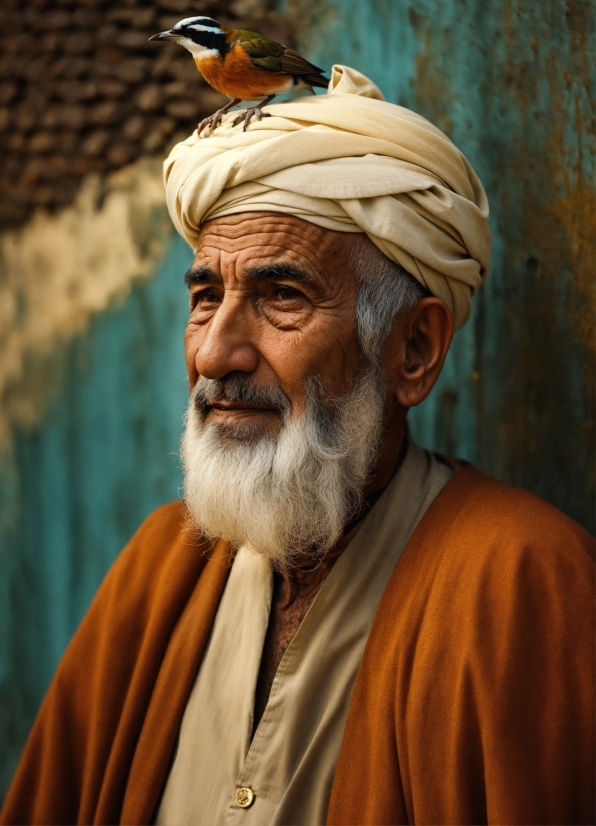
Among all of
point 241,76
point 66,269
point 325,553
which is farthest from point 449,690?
point 66,269

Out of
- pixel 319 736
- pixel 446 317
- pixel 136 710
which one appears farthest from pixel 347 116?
pixel 136 710

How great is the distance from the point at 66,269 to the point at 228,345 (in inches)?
61.9

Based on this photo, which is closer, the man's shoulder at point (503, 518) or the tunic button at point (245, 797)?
the man's shoulder at point (503, 518)

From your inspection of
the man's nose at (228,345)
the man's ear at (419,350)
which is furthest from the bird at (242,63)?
the man's ear at (419,350)

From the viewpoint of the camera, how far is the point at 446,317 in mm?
2170

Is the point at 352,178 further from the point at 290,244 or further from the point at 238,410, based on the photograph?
the point at 238,410

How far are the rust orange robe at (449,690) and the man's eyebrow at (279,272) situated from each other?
642mm

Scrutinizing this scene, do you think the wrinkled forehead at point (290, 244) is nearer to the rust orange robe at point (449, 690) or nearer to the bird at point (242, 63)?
the bird at point (242, 63)

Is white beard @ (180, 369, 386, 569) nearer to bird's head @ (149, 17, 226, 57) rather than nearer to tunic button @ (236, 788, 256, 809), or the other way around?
tunic button @ (236, 788, 256, 809)

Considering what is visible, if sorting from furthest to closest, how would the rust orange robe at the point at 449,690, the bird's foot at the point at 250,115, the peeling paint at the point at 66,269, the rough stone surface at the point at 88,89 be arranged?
the peeling paint at the point at 66,269
the rough stone surface at the point at 88,89
the bird's foot at the point at 250,115
the rust orange robe at the point at 449,690

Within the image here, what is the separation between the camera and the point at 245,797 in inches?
76.4

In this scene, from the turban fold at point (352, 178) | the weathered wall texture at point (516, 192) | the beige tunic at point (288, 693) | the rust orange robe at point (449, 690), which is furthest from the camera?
the weathered wall texture at point (516, 192)

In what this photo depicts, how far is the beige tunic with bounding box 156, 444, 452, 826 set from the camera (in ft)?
6.27

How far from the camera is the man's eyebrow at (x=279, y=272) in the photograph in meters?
2.03
